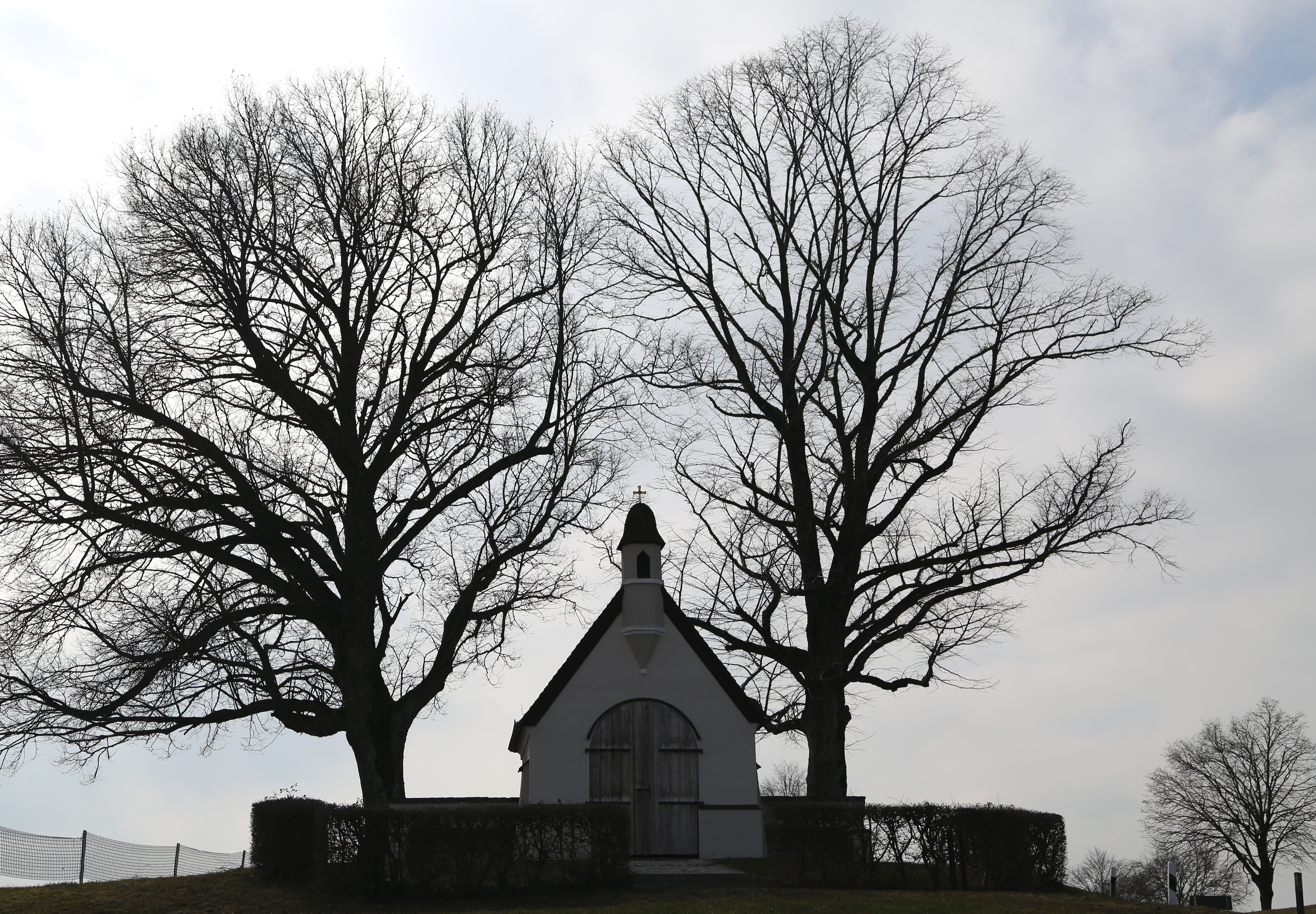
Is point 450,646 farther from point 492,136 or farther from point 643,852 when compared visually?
point 492,136

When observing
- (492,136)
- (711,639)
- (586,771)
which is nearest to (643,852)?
(586,771)

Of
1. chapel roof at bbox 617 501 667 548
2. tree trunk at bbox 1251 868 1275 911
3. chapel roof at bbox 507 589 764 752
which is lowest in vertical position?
tree trunk at bbox 1251 868 1275 911

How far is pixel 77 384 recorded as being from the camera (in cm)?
1877

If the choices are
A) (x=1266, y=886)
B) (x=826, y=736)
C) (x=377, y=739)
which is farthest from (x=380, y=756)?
(x=1266, y=886)

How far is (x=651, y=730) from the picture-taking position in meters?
23.0

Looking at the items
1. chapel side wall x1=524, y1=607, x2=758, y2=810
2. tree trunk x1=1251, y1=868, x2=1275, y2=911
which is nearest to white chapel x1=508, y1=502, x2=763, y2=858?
chapel side wall x1=524, y1=607, x2=758, y2=810

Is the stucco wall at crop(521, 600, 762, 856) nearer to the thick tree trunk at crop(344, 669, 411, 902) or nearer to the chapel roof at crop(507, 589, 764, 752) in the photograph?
the chapel roof at crop(507, 589, 764, 752)

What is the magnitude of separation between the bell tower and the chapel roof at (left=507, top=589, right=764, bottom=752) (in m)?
0.10

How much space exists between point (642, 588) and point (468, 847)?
23.7 ft

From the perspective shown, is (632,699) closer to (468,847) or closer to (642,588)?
(642,588)

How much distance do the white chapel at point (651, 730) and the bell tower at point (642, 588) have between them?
2 centimetres

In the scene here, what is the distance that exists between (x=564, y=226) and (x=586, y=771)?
10.9m

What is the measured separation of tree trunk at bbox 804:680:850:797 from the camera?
23.7m

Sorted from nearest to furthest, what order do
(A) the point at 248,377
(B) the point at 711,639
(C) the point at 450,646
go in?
(A) the point at 248,377 → (C) the point at 450,646 → (B) the point at 711,639
